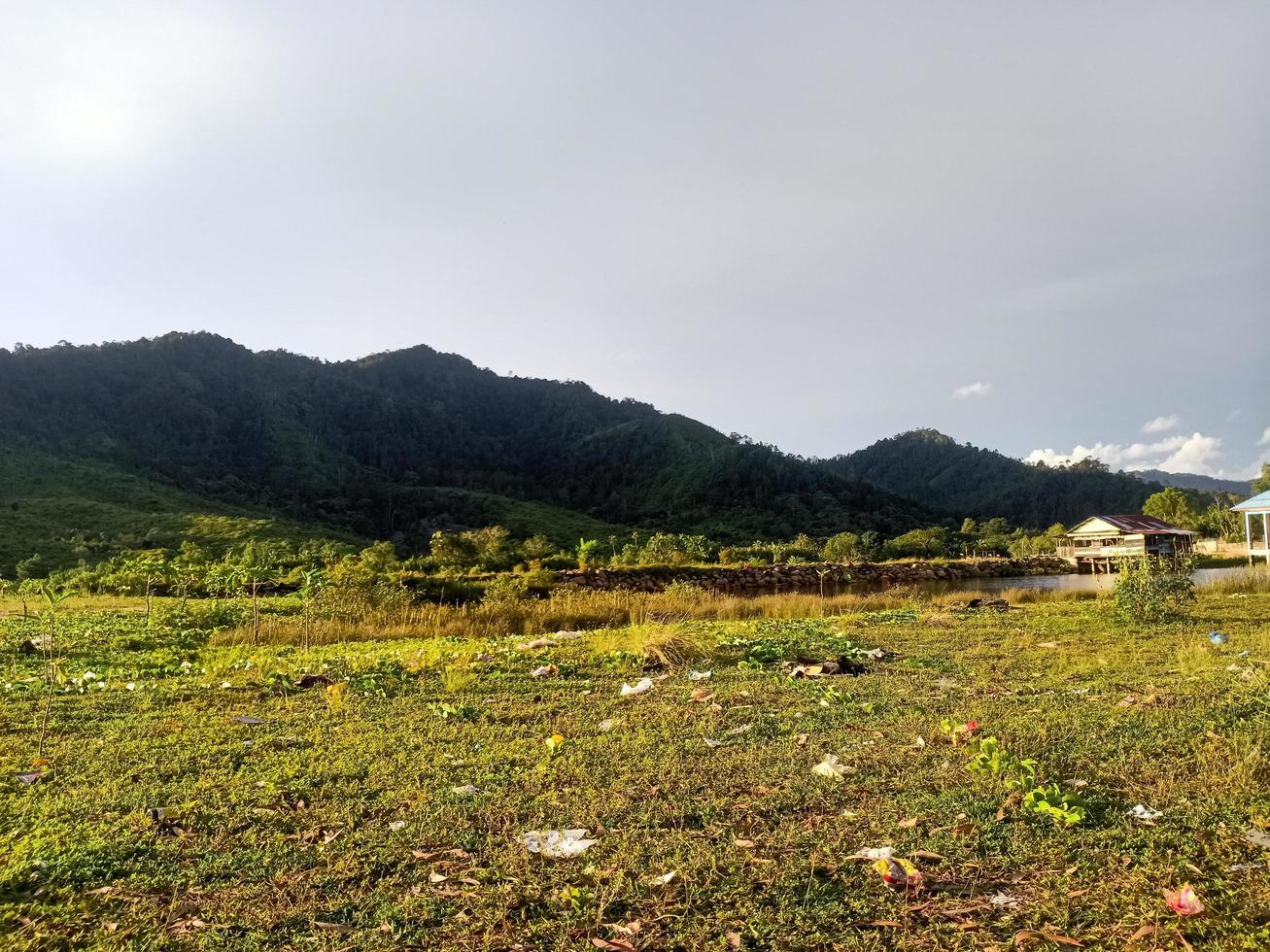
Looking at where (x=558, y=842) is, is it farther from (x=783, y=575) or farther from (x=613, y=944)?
(x=783, y=575)

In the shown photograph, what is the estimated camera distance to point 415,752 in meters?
5.52

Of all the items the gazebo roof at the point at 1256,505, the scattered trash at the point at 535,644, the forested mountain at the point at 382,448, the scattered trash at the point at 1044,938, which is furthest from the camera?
the forested mountain at the point at 382,448

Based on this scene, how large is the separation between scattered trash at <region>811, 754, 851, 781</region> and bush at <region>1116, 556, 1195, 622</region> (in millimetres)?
9736

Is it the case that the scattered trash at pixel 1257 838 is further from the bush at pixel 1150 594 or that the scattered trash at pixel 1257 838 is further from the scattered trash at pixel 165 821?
the bush at pixel 1150 594

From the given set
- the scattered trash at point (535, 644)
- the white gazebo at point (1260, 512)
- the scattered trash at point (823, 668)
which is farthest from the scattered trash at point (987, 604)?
the white gazebo at point (1260, 512)

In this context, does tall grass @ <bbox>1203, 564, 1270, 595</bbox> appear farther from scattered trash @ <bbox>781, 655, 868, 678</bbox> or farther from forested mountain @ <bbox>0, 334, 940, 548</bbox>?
forested mountain @ <bbox>0, 334, 940, 548</bbox>

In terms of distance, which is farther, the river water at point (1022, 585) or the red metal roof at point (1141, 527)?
the red metal roof at point (1141, 527)

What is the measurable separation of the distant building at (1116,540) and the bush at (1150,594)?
1437 inches

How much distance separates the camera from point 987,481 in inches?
5827

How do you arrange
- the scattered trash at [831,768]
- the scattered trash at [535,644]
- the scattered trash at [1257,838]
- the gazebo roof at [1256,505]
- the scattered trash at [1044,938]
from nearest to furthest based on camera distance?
the scattered trash at [1044,938], the scattered trash at [1257,838], the scattered trash at [831,768], the scattered trash at [535,644], the gazebo roof at [1256,505]

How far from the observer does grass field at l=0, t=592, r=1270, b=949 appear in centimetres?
313

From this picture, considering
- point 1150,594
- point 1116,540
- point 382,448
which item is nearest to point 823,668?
point 1150,594

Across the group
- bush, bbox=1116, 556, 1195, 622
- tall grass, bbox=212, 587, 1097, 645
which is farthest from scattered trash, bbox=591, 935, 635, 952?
bush, bbox=1116, 556, 1195, 622

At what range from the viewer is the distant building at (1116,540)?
155ft
